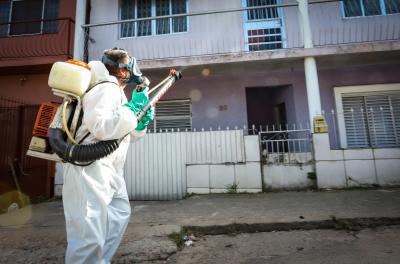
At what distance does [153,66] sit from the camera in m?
6.61

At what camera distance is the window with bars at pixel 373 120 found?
6.70 meters

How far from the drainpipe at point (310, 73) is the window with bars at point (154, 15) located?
3230 millimetres

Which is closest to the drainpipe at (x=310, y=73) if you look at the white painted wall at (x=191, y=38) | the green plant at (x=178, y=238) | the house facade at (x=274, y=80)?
the house facade at (x=274, y=80)

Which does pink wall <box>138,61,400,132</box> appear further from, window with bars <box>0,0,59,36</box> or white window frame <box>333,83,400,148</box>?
window with bars <box>0,0,59,36</box>

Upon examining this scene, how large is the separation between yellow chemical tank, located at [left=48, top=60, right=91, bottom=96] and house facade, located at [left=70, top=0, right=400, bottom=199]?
400 cm

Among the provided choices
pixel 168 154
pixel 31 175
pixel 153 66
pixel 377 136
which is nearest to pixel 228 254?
pixel 168 154

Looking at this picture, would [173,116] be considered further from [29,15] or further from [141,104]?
[29,15]

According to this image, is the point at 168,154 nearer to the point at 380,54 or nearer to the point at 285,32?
the point at 285,32

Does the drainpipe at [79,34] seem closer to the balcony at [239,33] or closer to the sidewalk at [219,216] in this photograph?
the balcony at [239,33]

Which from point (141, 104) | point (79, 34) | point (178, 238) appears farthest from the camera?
point (79, 34)

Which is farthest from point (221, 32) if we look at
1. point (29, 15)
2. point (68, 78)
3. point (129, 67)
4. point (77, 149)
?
point (77, 149)

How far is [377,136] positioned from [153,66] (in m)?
5.99

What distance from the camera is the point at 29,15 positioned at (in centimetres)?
835

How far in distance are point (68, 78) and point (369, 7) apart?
326 inches
